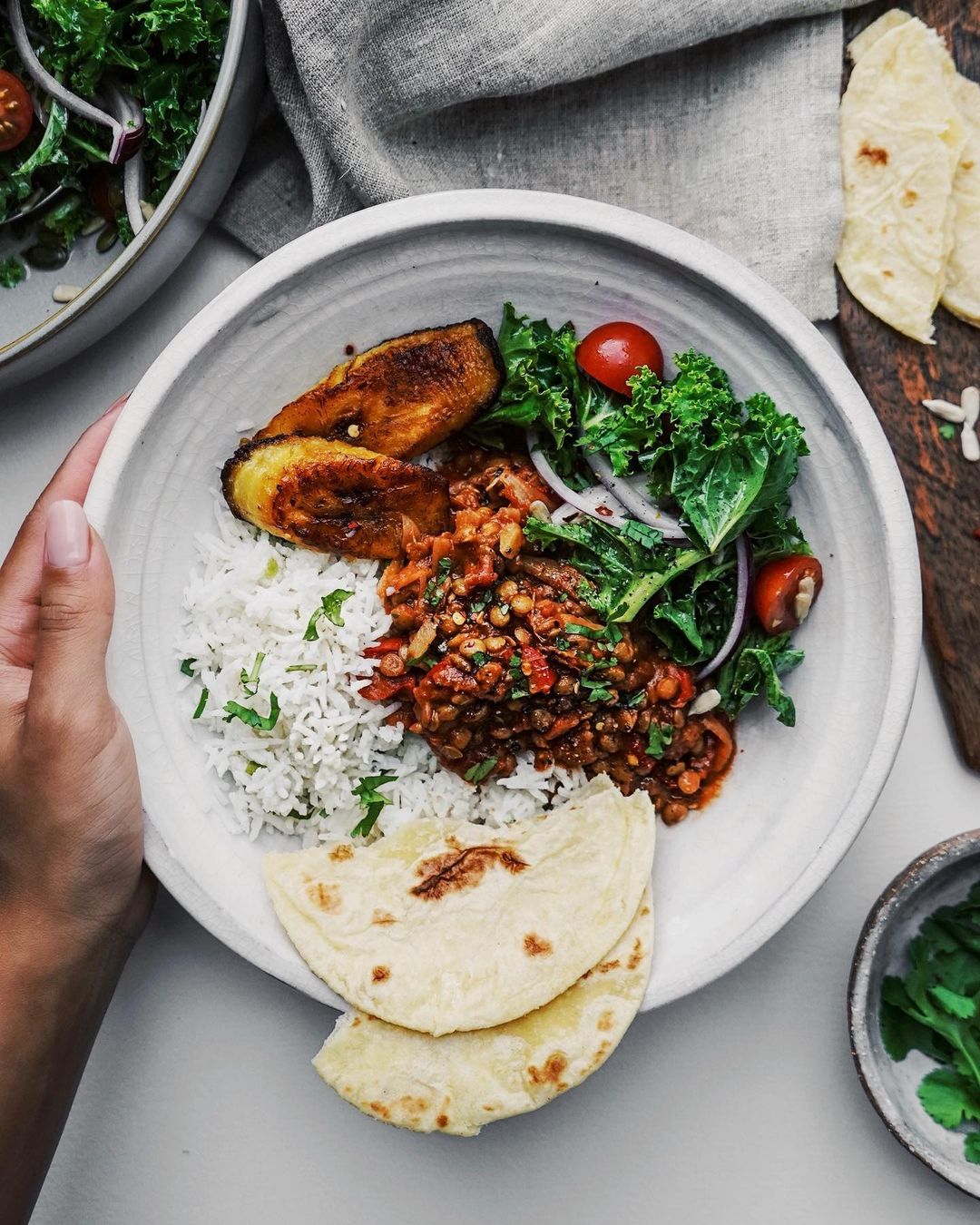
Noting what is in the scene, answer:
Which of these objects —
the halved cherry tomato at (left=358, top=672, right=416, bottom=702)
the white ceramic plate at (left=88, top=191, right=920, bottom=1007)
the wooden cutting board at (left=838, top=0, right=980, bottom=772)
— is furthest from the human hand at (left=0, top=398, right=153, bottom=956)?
the wooden cutting board at (left=838, top=0, right=980, bottom=772)

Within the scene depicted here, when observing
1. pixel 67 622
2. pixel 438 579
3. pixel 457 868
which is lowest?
pixel 457 868

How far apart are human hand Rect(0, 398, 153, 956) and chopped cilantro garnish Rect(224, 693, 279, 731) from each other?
307 mm

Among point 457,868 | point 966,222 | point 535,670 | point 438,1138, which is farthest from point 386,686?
point 966,222

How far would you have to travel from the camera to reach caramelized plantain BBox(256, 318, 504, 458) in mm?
2898

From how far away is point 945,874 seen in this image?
328cm

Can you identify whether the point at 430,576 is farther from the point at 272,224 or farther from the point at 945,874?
the point at 945,874

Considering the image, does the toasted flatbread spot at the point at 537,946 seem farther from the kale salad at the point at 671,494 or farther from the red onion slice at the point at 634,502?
the red onion slice at the point at 634,502

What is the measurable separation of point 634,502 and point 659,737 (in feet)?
2.32

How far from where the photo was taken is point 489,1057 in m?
2.83

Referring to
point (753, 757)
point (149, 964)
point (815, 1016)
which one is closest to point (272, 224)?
point (753, 757)

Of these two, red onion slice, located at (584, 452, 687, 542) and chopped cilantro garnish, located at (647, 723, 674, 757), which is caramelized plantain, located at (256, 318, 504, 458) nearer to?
red onion slice, located at (584, 452, 687, 542)

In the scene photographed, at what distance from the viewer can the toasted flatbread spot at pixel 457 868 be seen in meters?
2.93

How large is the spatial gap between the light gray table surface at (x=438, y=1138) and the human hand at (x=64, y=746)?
1.27ft

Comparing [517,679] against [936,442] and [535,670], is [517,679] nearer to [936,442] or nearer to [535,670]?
[535,670]
